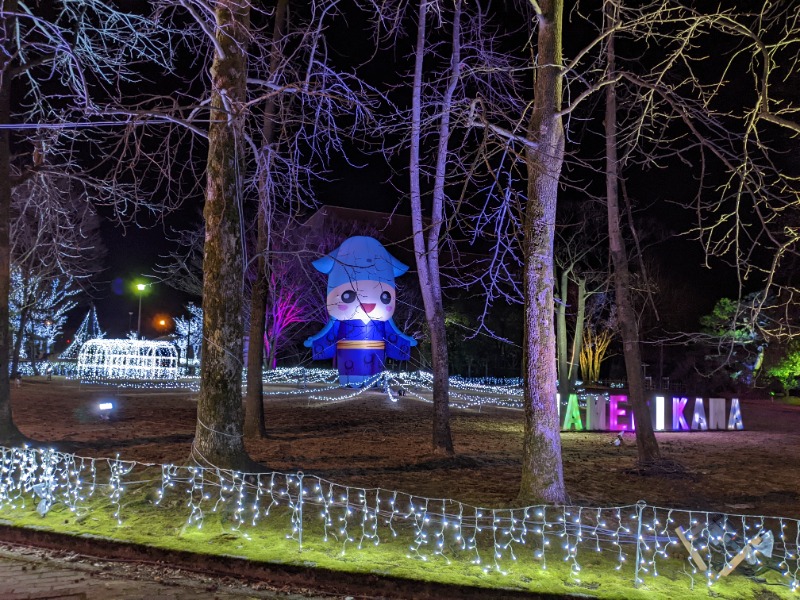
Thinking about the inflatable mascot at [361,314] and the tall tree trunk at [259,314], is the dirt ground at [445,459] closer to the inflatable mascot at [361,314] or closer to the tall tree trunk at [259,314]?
the tall tree trunk at [259,314]

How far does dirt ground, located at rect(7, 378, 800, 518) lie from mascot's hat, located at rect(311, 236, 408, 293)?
728 centimetres

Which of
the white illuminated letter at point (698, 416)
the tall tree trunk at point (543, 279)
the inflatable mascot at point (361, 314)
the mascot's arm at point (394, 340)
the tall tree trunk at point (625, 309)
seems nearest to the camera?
the tall tree trunk at point (543, 279)

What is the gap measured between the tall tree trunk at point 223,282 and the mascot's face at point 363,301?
1988 centimetres

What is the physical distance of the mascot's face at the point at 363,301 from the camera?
2892cm

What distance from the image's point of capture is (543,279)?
7.69 meters

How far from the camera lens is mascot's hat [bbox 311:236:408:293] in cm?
2753

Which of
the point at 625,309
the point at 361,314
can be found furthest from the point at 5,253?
the point at 361,314

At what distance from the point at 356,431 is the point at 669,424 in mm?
10577

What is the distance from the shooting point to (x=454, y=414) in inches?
924

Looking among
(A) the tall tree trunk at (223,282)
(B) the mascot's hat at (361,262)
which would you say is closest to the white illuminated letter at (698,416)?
(B) the mascot's hat at (361,262)

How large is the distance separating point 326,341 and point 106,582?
25.2 meters

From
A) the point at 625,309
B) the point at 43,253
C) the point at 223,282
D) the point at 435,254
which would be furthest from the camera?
the point at 43,253

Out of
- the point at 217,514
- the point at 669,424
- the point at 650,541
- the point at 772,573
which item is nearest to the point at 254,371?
the point at 217,514

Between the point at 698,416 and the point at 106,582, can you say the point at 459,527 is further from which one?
the point at 698,416
